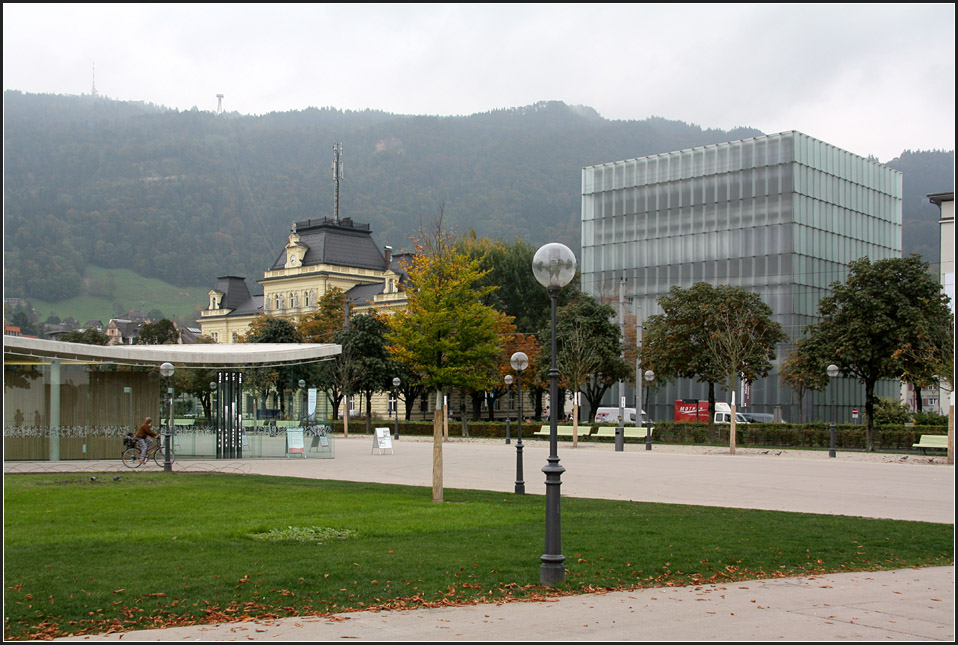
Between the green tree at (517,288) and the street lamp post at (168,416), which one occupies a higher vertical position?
the green tree at (517,288)

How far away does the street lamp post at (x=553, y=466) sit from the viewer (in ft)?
31.8

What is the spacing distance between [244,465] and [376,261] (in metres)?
76.7

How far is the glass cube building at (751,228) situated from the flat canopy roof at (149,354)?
134ft

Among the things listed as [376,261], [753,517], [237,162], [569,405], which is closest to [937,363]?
[753,517]

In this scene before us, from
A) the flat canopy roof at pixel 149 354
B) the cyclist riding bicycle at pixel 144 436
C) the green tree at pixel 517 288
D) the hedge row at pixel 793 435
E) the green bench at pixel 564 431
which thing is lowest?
the green bench at pixel 564 431

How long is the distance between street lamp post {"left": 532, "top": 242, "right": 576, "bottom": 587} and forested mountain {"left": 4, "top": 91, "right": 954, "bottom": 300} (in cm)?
13170

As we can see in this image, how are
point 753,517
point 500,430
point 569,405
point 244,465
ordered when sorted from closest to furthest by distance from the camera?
point 753,517, point 244,465, point 500,430, point 569,405

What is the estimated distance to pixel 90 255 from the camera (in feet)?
533

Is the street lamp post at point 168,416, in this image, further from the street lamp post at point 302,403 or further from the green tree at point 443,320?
the green tree at point 443,320

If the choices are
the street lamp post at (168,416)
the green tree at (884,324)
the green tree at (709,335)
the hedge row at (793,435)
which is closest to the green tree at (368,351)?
the hedge row at (793,435)

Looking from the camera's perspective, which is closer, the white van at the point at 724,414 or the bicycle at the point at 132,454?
the bicycle at the point at 132,454

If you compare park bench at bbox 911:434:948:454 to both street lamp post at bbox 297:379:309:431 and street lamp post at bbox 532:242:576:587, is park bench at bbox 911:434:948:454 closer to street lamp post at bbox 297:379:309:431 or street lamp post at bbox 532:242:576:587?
street lamp post at bbox 297:379:309:431

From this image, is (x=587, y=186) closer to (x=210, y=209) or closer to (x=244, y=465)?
(x=244, y=465)

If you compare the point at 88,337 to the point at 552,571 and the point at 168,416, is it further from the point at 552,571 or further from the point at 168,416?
the point at 552,571
